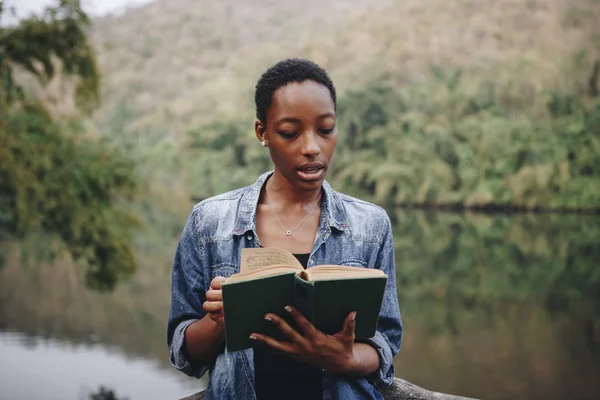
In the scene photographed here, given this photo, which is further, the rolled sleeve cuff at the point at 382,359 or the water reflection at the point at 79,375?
the water reflection at the point at 79,375

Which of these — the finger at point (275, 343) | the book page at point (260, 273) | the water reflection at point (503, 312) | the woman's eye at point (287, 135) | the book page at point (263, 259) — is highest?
the woman's eye at point (287, 135)

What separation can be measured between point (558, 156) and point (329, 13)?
327 ft

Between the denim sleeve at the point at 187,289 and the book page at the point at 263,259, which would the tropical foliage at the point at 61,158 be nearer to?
the denim sleeve at the point at 187,289

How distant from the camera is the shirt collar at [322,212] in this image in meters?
1.85

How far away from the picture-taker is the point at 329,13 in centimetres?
12738

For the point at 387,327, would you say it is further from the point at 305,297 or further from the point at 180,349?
the point at 180,349

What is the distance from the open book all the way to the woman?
0.13 metres

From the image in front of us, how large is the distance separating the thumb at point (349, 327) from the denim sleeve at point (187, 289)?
45 centimetres

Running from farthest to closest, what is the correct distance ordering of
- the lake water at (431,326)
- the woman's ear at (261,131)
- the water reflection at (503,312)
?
1. the water reflection at (503,312)
2. the lake water at (431,326)
3. the woman's ear at (261,131)

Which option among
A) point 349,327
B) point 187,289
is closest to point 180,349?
point 187,289

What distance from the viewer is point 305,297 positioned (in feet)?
4.95

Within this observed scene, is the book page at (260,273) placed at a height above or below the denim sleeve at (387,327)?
above

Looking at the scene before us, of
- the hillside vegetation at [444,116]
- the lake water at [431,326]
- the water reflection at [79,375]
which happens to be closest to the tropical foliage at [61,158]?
the water reflection at [79,375]

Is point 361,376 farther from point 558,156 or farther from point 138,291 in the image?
point 558,156
